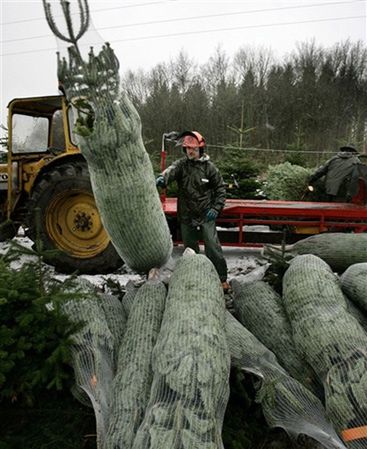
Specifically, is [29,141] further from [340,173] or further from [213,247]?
[340,173]

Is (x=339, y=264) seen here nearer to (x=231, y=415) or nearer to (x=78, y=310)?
(x=231, y=415)

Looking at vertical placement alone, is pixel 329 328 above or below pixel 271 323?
above

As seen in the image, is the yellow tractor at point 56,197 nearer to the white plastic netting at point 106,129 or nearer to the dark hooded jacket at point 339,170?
the white plastic netting at point 106,129

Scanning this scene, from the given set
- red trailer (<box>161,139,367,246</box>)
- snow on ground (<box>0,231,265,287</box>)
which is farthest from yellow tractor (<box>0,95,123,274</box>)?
red trailer (<box>161,139,367,246</box>)

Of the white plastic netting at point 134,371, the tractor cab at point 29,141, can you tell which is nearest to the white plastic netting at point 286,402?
the white plastic netting at point 134,371

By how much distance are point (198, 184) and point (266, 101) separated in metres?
21.1

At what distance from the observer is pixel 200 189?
4.29 metres

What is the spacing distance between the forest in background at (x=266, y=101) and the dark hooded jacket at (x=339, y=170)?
45.4ft

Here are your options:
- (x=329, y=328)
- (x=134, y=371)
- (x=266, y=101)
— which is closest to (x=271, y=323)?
(x=329, y=328)

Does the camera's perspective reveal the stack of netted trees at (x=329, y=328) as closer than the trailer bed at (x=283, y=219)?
Yes

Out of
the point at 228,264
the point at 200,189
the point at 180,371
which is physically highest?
the point at 200,189

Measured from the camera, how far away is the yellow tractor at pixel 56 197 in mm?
5203

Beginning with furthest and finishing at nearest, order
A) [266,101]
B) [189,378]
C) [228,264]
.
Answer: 1. [266,101]
2. [228,264]
3. [189,378]

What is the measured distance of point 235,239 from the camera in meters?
6.13
